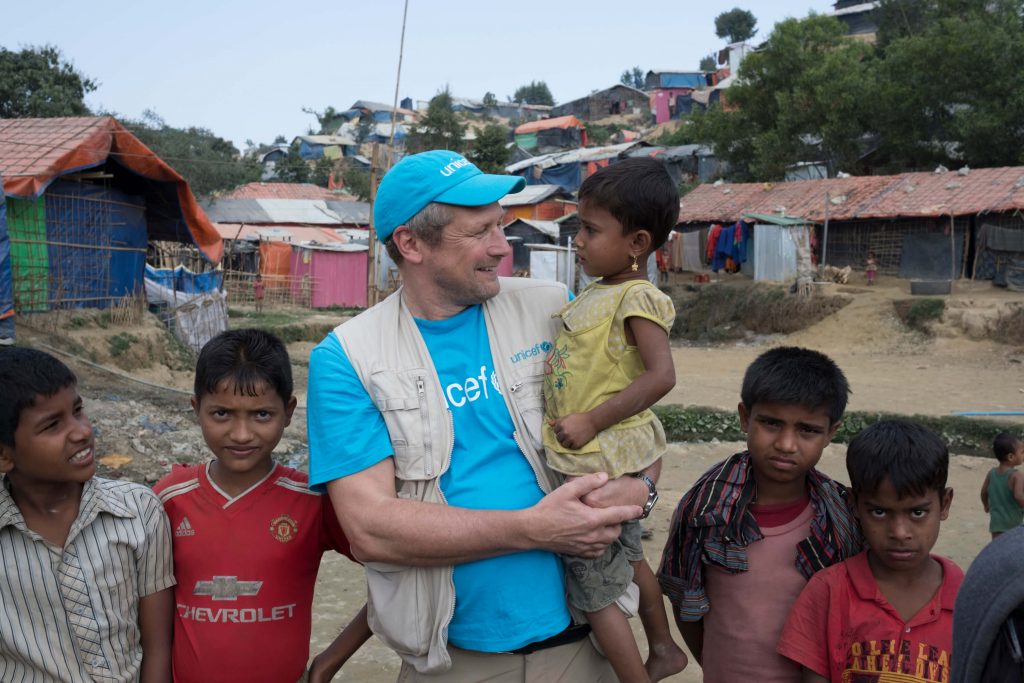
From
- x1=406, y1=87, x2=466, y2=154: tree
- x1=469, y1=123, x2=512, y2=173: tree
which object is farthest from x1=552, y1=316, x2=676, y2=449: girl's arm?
x1=406, y1=87, x2=466, y2=154: tree

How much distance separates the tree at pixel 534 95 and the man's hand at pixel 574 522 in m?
86.0

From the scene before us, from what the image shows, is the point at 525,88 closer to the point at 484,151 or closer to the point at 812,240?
the point at 484,151

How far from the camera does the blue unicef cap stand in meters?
2.02

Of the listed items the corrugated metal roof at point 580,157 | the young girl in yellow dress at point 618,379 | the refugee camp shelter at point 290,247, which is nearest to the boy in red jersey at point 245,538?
the young girl in yellow dress at point 618,379

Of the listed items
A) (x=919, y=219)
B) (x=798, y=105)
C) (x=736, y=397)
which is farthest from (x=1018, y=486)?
(x=798, y=105)

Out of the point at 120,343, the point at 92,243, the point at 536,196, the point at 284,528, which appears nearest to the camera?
the point at 284,528

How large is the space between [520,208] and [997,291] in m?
17.7

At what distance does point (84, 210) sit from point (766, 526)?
47.0ft

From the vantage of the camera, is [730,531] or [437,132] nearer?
[730,531]

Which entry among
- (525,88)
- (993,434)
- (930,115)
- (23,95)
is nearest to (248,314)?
(23,95)

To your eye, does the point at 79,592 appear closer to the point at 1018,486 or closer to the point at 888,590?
the point at 888,590

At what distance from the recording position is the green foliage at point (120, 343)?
1348cm

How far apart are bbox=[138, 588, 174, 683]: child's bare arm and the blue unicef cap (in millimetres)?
1179

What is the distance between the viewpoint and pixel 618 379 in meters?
2.21
